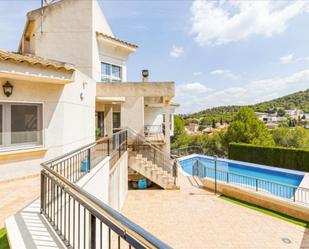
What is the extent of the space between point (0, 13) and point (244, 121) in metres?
26.9

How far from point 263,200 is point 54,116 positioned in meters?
11.9

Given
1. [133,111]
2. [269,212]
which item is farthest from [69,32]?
[269,212]

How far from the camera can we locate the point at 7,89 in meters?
7.01

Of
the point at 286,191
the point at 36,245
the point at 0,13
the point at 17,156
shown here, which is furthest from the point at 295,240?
the point at 0,13

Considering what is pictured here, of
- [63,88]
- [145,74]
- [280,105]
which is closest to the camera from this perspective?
[63,88]

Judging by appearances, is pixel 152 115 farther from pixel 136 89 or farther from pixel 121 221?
pixel 121 221

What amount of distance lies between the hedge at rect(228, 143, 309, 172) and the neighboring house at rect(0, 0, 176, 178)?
1262 centimetres

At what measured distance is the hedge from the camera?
19.5m

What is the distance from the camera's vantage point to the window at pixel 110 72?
51.4 ft

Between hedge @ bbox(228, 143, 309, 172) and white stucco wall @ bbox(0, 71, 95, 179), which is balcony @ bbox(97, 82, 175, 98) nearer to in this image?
white stucco wall @ bbox(0, 71, 95, 179)

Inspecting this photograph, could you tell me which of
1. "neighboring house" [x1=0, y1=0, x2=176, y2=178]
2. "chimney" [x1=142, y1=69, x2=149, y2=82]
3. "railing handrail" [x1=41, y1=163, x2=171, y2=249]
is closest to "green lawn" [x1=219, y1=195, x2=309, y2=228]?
"neighboring house" [x1=0, y1=0, x2=176, y2=178]

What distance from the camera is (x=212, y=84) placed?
37500 millimetres

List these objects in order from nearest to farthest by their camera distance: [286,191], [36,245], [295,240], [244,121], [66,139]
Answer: [36,245] → [295,240] → [66,139] → [286,191] → [244,121]

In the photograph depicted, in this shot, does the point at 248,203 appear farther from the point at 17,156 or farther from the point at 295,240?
the point at 17,156
